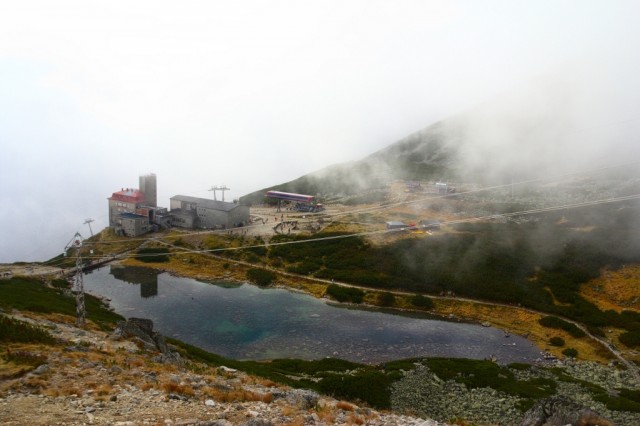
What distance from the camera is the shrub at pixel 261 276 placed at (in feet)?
267

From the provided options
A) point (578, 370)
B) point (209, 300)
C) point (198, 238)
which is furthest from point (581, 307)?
point (198, 238)

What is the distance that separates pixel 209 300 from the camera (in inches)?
2872

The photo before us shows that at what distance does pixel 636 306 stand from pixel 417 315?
33840 millimetres

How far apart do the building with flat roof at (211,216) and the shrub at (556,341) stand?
3140 inches

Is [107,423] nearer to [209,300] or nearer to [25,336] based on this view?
[25,336]

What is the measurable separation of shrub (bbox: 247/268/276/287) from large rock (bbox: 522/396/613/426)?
63.3 meters

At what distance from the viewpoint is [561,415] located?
62.2 ft

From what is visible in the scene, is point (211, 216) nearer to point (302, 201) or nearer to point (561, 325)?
point (302, 201)

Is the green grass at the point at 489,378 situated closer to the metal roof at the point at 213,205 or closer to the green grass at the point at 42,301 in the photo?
the green grass at the point at 42,301

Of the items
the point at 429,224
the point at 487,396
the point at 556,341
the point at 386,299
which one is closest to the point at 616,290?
the point at 556,341

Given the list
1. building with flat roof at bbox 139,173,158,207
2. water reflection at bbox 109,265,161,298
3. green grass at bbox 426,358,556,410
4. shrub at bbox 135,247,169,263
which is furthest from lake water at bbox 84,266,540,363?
building with flat roof at bbox 139,173,158,207

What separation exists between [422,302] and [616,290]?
3285 cm

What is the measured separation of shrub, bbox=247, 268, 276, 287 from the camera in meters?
81.2

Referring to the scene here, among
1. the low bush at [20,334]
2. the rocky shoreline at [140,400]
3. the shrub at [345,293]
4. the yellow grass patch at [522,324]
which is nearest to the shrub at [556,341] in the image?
the yellow grass patch at [522,324]
